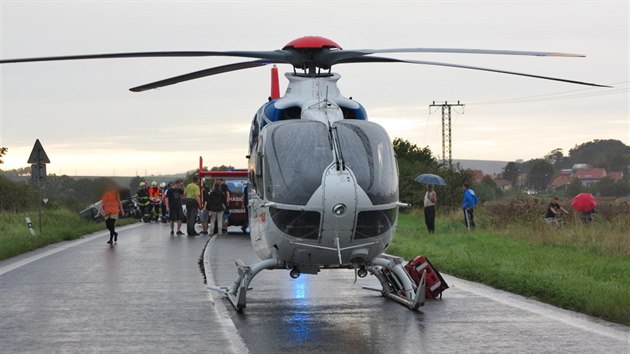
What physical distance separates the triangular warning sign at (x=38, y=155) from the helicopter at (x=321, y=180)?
17678 mm

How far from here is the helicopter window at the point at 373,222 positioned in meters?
10.8

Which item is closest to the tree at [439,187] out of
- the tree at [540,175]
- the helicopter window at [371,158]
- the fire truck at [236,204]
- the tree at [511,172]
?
the fire truck at [236,204]

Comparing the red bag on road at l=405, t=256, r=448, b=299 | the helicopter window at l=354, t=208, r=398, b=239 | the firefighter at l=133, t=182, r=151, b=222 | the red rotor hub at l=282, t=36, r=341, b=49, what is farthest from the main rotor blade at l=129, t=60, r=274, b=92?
the firefighter at l=133, t=182, r=151, b=222

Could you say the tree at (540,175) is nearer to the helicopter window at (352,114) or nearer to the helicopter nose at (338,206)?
the helicopter window at (352,114)

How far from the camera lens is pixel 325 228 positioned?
10.6 meters

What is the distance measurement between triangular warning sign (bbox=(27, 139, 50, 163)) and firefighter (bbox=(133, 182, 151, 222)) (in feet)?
44.7

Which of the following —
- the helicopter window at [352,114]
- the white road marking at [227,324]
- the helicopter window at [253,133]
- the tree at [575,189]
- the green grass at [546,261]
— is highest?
the helicopter window at [352,114]

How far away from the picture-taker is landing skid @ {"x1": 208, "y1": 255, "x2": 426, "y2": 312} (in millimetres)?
11727

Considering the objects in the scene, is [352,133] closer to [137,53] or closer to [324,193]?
[324,193]

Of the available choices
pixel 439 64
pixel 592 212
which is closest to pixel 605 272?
pixel 439 64

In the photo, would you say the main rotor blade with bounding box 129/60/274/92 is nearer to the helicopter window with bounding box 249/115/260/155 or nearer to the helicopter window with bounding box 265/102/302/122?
the helicopter window with bounding box 249/115/260/155

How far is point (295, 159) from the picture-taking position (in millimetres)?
11023

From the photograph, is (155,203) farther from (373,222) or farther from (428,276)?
(373,222)

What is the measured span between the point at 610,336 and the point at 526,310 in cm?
214
